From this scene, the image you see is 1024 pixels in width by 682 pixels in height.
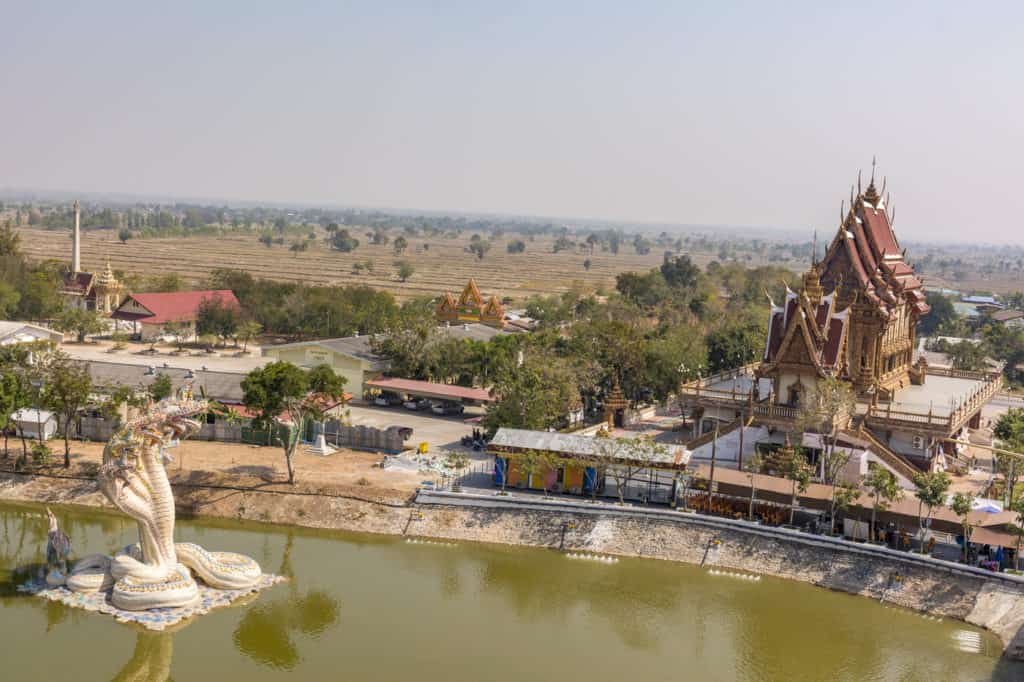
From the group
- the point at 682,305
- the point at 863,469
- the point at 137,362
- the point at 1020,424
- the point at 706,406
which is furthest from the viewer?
the point at 682,305

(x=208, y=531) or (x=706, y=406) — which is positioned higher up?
(x=706, y=406)

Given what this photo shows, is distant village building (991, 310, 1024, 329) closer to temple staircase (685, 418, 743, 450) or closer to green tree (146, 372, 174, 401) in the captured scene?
temple staircase (685, 418, 743, 450)

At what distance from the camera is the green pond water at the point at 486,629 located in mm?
25938

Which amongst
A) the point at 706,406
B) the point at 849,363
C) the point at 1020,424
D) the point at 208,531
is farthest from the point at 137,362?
the point at 1020,424

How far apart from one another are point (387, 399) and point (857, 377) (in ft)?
72.2

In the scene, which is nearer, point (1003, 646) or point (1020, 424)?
point (1003, 646)

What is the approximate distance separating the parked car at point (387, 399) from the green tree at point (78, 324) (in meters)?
26.2

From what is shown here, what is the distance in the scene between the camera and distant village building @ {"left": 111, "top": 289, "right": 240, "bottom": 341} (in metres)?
71.6

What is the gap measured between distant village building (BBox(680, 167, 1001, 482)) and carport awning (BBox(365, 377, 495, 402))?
32.1ft

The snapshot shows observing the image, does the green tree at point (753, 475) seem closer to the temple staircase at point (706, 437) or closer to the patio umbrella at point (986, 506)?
the temple staircase at point (706, 437)

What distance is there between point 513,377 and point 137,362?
27.8 m

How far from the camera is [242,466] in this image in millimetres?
40000

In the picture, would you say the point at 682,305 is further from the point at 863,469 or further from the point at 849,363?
the point at 863,469

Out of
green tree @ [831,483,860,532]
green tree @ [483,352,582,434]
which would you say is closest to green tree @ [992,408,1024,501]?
green tree @ [831,483,860,532]
